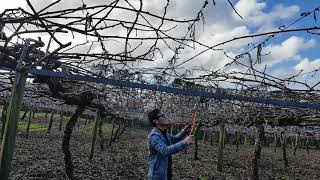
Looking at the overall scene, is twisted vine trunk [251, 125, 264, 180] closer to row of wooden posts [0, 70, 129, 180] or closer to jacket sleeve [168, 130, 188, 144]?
jacket sleeve [168, 130, 188, 144]

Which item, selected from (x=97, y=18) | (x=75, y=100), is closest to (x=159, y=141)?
(x=97, y=18)

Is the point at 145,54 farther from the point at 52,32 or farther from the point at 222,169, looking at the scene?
the point at 222,169

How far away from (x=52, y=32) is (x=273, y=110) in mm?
8166

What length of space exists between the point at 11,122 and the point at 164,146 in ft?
5.76

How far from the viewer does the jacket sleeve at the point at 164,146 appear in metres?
4.78

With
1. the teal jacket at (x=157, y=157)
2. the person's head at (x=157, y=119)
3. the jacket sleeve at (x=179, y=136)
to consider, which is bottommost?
the teal jacket at (x=157, y=157)

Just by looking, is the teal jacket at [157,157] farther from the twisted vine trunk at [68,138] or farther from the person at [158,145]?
the twisted vine trunk at [68,138]

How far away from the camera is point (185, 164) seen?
667 inches

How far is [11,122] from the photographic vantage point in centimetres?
400

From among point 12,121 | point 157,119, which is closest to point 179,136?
point 157,119

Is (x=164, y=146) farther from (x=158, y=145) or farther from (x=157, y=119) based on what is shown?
(x=157, y=119)

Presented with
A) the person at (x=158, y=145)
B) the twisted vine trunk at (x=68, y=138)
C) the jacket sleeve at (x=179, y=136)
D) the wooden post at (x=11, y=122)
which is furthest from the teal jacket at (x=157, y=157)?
the twisted vine trunk at (x=68, y=138)

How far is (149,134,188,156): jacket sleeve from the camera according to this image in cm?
478

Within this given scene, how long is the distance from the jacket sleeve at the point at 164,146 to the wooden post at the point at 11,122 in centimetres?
165
